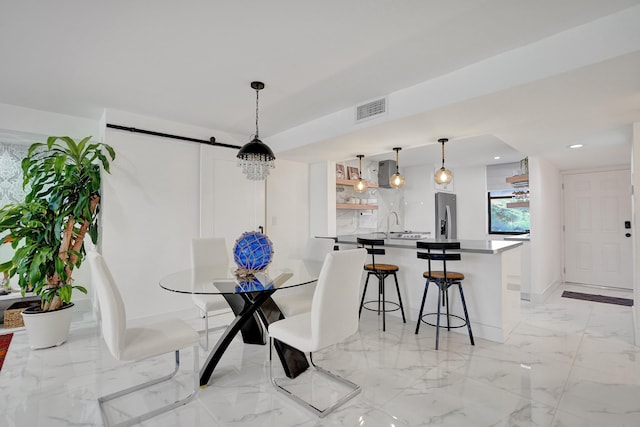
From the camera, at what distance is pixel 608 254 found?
533 cm

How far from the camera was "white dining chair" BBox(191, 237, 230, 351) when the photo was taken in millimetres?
2736

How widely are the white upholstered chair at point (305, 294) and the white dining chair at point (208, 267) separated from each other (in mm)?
508

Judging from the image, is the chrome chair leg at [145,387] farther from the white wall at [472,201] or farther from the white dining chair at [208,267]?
the white wall at [472,201]

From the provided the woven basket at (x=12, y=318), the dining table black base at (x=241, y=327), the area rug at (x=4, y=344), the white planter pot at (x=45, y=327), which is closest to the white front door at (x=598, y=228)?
the dining table black base at (x=241, y=327)

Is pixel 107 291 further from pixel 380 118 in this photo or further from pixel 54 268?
pixel 380 118

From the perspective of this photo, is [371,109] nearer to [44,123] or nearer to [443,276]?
[443,276]

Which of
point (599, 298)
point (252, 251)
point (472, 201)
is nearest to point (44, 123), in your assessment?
point (252, 251)

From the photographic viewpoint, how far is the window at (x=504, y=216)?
612 centimetres

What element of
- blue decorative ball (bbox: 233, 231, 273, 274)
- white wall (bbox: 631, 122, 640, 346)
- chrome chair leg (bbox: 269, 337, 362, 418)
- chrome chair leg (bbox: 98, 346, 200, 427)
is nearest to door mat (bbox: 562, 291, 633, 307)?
white wall (bbox: 631, 122, 640, 346)

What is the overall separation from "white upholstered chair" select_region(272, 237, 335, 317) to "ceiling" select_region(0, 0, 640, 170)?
1.22 metres

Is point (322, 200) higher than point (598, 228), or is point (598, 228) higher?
point (322, 200)

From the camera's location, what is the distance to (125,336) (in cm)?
189

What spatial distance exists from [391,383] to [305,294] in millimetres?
1082

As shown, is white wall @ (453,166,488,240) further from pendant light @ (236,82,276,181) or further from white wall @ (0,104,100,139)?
white wall @ (0,104,100,139)
